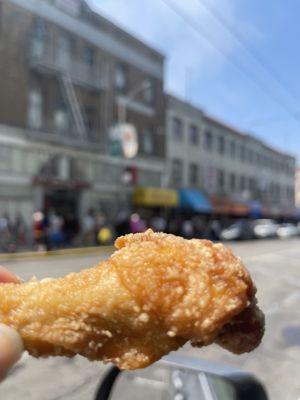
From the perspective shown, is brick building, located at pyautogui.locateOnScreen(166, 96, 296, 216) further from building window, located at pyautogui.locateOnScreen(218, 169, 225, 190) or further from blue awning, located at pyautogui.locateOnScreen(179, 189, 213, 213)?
blue awning, located at pyautogui.locateOnScreen(179, 189, 213, 213)

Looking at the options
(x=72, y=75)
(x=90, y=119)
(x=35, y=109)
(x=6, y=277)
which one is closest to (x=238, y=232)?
(x=90, y=119)

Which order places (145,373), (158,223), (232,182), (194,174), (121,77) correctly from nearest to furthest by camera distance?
(145,373) → (158,223) → (121,77) → (194,174) → (232,182)

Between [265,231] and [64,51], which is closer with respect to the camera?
[64,51]

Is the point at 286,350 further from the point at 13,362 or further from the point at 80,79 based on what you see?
the point at 80,79

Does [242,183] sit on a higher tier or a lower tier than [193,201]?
higher

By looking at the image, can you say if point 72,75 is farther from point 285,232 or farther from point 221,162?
point 285,232

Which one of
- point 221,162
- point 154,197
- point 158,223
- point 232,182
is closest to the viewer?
point 158,223

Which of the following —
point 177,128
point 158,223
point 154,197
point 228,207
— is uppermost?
point 177,128

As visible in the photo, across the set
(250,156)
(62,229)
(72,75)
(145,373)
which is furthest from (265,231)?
(145,373)
